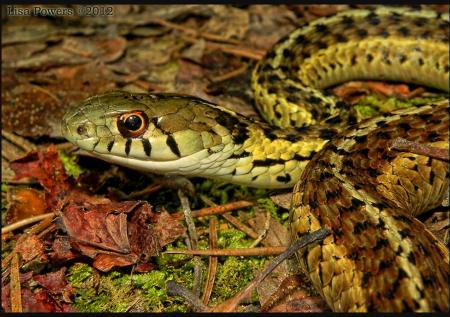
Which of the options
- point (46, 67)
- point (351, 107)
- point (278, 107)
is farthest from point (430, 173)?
point (46, 67)

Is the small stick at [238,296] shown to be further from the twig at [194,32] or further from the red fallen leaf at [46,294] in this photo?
the twig at [194,32]

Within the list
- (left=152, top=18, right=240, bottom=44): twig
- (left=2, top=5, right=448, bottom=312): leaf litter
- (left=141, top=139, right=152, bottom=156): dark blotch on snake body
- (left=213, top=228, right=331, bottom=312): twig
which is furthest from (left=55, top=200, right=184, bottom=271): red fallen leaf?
(left=152, top=18, right=240, bottom=44): twig

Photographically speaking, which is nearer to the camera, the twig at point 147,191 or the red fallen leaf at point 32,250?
the red fallen leaf at point 32,250

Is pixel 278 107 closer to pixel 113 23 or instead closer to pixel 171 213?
pixel 171 213

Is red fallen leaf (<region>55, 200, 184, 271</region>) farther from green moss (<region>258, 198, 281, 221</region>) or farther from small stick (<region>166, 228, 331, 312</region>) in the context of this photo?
green moss (<region>258, 198, 281, 221</region>)

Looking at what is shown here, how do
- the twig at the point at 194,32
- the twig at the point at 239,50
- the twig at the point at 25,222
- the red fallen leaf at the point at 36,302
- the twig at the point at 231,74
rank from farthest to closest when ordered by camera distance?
the twig at the point at 194,32
the twig at the point at 239,50
the twig at the point at 231,74
the twig at the point at 25,222
the red fallen leaf at the point at 36,302

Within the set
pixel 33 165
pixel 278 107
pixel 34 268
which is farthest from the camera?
pixel 278 107

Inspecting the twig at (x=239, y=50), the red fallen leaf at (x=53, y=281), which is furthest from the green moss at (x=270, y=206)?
the twig at (x=239, y=50)
